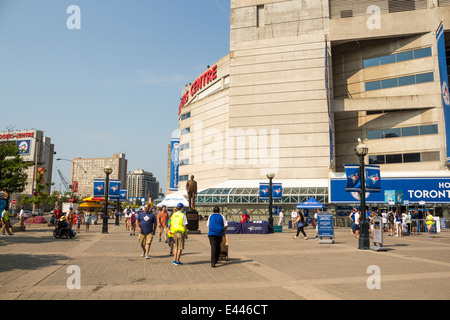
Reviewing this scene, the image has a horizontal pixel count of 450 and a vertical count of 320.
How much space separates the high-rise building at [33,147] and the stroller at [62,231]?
83.8 feet

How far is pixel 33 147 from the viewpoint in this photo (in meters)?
105

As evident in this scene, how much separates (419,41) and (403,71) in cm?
359

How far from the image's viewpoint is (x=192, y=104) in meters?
58.0

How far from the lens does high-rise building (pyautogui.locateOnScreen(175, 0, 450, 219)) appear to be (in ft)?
123

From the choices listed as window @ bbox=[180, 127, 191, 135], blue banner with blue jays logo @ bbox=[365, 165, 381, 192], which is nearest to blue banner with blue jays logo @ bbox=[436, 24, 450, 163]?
blue banner with blue jays logo @ bbox=[365, 165, 381, 192]

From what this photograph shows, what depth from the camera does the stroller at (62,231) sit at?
18.0 metres

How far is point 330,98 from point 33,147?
96307 mm

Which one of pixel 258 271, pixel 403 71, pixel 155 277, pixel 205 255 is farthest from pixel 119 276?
pixel 403 71

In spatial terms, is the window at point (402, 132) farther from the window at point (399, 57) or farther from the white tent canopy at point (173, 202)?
the white tent canopy at point (173, 202)

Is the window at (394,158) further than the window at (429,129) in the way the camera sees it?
Yes

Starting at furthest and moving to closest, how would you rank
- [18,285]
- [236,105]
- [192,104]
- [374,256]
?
1. [192,104]
2. [236,105]
3. [374,256]
4. [18,285]

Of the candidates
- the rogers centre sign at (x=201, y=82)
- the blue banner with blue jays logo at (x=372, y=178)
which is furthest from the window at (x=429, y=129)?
the rogers centre sign at (x=201, y=82)

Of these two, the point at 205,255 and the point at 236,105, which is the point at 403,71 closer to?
the point at 236,105

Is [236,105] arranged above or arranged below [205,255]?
above
